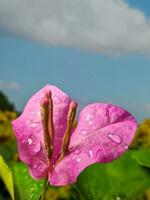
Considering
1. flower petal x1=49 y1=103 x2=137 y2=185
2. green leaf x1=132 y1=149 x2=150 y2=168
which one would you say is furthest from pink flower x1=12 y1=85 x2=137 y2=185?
green leaf x1=132 y1=149 x2=150 y2=168

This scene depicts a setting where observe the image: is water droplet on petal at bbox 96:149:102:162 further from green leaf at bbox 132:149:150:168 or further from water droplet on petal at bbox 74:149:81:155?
green leaf at bbox 132:149:150:168

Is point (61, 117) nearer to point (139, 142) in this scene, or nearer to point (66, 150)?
point (66, 150)

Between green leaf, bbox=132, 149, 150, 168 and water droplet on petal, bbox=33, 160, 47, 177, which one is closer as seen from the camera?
water droplet on petal, bbox=33, 160, 47, 177

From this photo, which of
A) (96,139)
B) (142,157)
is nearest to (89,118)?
(96,139)

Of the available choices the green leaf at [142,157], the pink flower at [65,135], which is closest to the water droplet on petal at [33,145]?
the pink flower at [65,135]

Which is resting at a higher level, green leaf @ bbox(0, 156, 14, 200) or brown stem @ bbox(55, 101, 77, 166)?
brown stem @ bbox(55, 101, 77, 166)

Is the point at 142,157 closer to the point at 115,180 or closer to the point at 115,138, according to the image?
the point at 115,180

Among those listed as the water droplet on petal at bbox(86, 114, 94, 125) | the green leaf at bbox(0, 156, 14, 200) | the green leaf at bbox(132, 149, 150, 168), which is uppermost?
the water droplet on petal at bbox(86, 114, 94, 125)

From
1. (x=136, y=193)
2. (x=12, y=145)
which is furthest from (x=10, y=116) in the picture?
(x=136, y=193)
